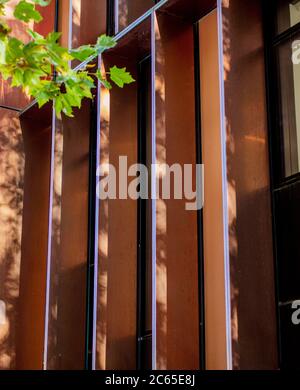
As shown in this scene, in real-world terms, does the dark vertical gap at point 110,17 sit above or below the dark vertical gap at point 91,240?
above

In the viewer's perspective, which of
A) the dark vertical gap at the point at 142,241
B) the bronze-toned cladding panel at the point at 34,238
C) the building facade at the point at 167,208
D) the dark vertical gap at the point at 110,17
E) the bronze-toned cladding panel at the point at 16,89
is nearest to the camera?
the building facade at the point at 167,208

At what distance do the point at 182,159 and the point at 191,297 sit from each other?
1.91m

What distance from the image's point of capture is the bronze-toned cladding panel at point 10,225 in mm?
15039

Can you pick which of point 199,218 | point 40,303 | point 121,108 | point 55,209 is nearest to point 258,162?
point 199,218

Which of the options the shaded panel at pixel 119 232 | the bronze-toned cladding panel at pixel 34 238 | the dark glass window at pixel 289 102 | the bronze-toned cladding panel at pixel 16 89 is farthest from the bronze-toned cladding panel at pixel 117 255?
the bronze-toned cladding panel at pixel 16 89

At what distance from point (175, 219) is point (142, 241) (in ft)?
5.59

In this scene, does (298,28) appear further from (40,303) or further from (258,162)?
(40,303)

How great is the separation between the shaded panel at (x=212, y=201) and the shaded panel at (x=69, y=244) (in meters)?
3.03

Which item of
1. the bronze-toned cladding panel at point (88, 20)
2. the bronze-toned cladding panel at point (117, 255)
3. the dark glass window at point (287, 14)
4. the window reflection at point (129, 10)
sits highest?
the bronze-toned cladding panel at point (88, 20)

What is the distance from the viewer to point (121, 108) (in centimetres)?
1348

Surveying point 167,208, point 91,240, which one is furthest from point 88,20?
point 167,208

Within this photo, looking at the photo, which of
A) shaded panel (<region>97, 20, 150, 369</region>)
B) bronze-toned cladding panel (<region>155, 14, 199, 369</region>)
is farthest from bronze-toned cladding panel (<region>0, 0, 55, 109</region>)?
bronze-toned cladding panel (<region>155, 14, 199, 369</region>)

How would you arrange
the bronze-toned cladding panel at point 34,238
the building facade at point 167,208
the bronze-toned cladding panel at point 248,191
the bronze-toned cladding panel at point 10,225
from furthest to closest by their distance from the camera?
the bronze-toned cladding panel at point 34,238 < the bronze-toned cladding panel at point 10,225 < the building facade at point 167,208 < the bronze-toned cladding panel at point 248,191

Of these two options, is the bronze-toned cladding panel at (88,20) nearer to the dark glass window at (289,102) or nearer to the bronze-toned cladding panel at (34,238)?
the bronze-toned cladding panel at (34,238)
